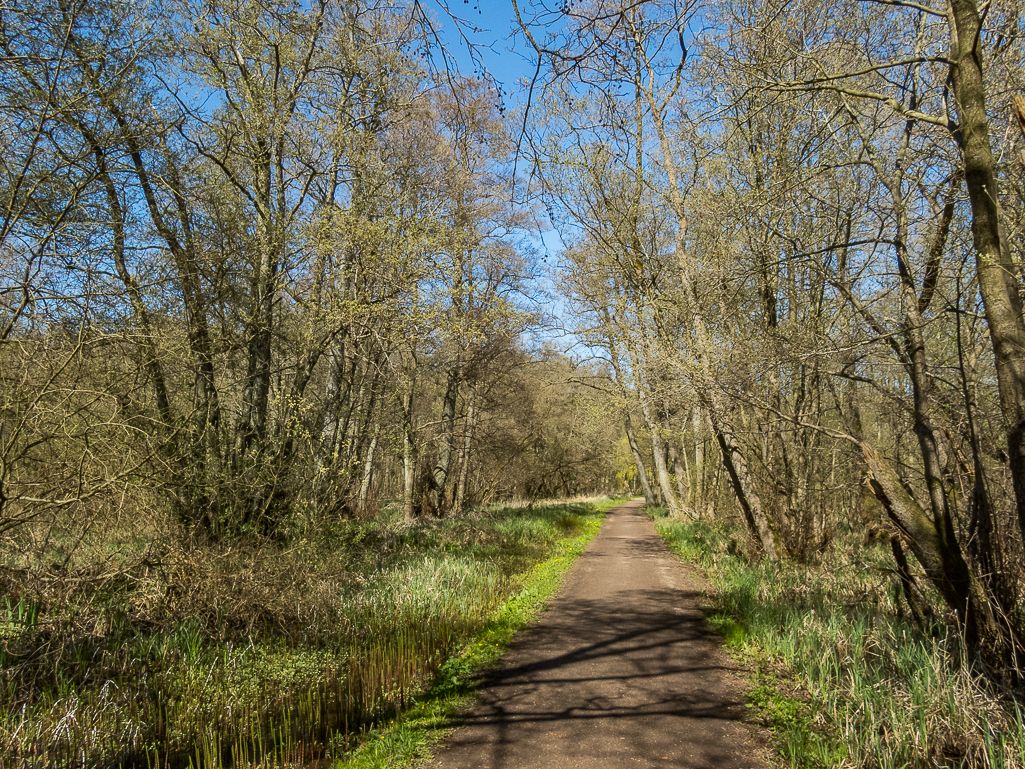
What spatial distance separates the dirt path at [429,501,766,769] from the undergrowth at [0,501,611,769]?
0.46 metres

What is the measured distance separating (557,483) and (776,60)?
32986mm

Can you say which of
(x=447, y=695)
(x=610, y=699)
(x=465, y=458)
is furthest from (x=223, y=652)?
(x=465, y=458)

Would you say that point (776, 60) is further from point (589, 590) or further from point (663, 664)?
point (589, 590)

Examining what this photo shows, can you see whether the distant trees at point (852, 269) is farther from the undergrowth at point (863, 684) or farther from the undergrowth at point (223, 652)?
the undergrowth at point (223, 652)

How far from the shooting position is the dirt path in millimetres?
3943

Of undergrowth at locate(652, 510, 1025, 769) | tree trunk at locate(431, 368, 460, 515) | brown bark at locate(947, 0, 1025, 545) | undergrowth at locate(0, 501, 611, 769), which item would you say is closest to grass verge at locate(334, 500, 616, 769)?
undergrowth at locate(0, 501, 611, 769)

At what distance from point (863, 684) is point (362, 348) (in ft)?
25.3

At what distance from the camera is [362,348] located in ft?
→ 30.4

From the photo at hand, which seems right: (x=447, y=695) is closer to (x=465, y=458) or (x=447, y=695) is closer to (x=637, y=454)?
(x=465, y=458)

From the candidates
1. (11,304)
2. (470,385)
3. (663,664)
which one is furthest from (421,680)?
(470,385)

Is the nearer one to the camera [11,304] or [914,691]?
[914,691]

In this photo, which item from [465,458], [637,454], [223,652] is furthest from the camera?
[637,454]

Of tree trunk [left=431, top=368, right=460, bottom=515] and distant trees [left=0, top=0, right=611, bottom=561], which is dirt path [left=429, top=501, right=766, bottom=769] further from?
tree trunk [left=431, top=368, right=460, bottom=515]

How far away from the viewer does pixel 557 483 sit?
37562 millimetres
